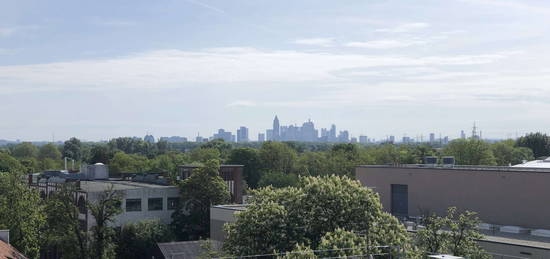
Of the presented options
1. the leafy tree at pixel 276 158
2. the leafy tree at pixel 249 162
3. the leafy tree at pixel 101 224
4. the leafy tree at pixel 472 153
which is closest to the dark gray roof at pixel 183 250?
the leafy tree at pixel 101 224

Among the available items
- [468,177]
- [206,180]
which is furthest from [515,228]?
[206,180]

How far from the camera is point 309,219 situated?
1339 inches

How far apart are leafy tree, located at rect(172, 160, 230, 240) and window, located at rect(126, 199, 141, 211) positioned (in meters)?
3.60

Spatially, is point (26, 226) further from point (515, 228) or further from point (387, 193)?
point (515, 228)

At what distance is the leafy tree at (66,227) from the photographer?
43781 mm

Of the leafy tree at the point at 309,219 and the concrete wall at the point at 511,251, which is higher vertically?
the leafy tree at the point at 309,219

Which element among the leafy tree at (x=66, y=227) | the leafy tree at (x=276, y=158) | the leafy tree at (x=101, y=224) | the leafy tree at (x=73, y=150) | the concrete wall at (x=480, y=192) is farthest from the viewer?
the leafy tree at (x=73, y=150)

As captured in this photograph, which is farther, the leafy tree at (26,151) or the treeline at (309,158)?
the leafy tree at (26,151)

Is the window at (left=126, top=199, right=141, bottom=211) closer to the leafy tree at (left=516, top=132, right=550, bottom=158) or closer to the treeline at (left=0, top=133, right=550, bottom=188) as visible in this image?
the treeline at (left=0, top=133, right=550, bottom=188)

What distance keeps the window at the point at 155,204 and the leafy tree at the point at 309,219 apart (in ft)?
102

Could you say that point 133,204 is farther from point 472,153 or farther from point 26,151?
point 26,151

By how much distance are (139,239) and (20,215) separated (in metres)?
14.1

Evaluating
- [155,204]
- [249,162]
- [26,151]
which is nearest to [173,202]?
[155,204]

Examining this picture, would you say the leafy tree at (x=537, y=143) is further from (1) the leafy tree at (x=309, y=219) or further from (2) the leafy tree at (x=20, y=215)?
(2) the leafy tree at (x=20, y=215)
